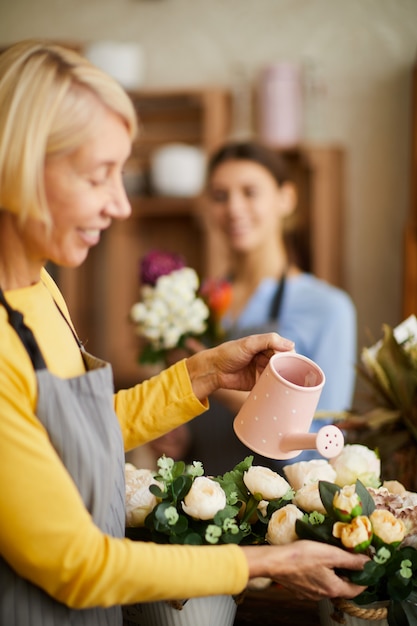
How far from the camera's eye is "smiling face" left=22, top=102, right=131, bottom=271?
2.35ft

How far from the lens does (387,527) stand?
0.77 m

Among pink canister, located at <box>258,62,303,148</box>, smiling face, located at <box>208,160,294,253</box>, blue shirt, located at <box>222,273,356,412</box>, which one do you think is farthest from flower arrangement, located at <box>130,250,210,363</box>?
pink canister, located at <box>258,62,303,148</box>

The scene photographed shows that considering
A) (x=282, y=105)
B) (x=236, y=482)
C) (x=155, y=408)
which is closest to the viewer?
(x=236, y=482)

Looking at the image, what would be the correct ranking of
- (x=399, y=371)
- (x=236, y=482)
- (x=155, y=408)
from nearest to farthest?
(x=236, y=482), (x=155, y=408), (x=399, y=371)

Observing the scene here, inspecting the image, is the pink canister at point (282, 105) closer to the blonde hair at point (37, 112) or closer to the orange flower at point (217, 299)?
the orange flower at point (217, 299)

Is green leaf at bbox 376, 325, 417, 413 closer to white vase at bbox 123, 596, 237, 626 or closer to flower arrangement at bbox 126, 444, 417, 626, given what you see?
flower arrangement at bbox 126, 444, 417, 626

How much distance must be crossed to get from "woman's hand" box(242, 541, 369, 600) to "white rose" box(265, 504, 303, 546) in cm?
4

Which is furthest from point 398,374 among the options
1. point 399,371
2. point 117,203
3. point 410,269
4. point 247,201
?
point 410,269

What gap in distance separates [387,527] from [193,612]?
0.24 meters

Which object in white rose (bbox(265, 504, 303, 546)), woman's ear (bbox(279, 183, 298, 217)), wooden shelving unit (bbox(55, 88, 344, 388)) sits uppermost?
white rose (bbox(265, 504, 303, 546))

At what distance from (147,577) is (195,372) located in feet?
1.23

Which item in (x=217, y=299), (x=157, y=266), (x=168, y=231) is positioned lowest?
(x=168, y=231)

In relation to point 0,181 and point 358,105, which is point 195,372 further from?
point 358,105

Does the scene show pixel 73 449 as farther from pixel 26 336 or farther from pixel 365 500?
pixel 365 500
